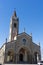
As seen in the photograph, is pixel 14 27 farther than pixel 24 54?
Yes

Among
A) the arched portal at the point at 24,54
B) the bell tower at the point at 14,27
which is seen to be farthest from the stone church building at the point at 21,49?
the bell tower at the point at 14,27

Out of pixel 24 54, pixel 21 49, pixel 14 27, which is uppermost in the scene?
pixel 14 27

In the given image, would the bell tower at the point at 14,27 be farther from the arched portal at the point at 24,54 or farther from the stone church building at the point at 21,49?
the arched portal at the point at 24,54

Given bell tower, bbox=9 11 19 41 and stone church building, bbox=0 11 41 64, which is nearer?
stone church building, bbox=0 11 41 64

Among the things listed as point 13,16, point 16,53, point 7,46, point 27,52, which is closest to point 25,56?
point 27,52

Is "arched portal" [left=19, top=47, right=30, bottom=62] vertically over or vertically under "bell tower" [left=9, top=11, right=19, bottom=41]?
under

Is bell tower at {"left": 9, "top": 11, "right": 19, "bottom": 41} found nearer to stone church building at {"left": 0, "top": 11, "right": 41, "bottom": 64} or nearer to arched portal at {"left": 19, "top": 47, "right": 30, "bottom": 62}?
stone church building at {"left": 0, "top": 11, "right": 41, "bottom": 64}

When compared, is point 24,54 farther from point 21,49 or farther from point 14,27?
point 14,27

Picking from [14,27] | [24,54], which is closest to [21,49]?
[24,54]

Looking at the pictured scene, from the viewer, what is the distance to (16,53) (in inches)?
1448

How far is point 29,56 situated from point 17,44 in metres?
4.82

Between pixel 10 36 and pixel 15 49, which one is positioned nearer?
pixel 15 49

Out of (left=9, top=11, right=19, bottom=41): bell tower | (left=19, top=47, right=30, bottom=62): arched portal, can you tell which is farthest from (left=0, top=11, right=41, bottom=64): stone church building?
(left=9, top=11, right=19, bottom=41): bell tower

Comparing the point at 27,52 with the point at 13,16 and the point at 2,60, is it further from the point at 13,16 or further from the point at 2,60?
the point at 13,16
